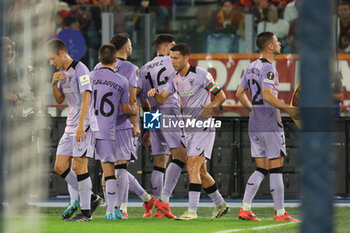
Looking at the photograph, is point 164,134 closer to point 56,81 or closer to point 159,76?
point 159,76

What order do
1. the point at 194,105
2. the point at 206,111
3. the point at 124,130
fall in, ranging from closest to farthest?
the point at 206,111 → the point at 194,105 → the point at 124,130

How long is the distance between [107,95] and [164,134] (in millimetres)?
1038

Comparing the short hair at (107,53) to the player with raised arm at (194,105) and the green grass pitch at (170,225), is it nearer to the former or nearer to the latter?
the player with raised arm at (194,105)

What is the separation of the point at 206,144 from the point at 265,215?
161cm

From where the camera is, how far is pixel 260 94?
885 cm

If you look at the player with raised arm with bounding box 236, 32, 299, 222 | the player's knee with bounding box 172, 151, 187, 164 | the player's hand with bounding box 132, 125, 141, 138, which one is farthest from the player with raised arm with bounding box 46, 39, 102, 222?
the player with raised arm with bounding box 236, 32, 299, 222

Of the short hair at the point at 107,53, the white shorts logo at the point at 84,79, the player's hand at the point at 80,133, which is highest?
the short hair at the point at 107,53

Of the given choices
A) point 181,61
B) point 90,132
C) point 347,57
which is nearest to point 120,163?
point 90,132

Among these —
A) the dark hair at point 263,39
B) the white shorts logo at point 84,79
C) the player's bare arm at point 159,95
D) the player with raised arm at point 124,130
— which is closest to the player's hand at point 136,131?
the player with raised arm at point 124,130

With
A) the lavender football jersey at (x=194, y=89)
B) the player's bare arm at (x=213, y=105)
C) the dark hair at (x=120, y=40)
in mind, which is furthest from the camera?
the dark hair at (x=120, y=40)

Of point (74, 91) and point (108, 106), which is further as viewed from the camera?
point (108, 106)

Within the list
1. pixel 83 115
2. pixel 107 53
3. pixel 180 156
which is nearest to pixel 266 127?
pixel 180 156

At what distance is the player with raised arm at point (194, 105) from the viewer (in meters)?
8.80

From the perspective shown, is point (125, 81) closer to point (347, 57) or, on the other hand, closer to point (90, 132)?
point (90, 132)
